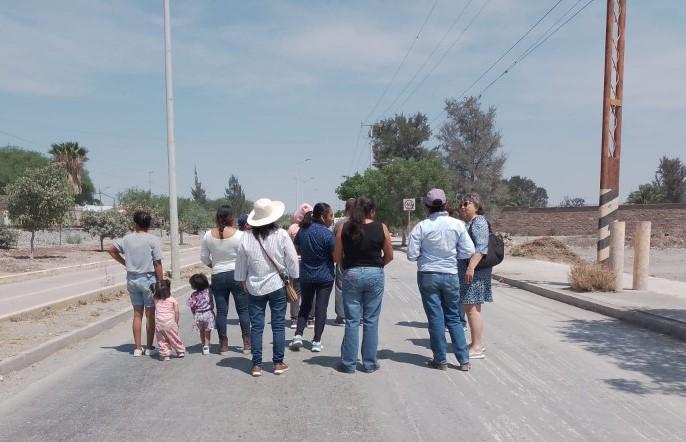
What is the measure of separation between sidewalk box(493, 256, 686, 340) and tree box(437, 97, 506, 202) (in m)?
32.5

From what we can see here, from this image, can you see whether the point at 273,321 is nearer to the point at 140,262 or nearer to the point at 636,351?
the point at 140,262

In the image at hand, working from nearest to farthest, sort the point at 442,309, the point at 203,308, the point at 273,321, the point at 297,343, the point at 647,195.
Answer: the point at 273,321, the point at 442,309, the point at 203,308, the point at 297,343, the point at 647,195

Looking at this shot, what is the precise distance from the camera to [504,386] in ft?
19.2

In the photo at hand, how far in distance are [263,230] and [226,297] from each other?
133cm

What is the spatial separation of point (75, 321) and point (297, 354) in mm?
4278

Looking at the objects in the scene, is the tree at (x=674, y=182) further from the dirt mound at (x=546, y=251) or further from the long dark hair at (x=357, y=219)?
the long dark hair at (x=357, y=219)

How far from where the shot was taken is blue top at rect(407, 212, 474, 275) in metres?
6.29

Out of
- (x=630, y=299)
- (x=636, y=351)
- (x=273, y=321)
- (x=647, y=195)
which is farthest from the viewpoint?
(x=647, y=195)

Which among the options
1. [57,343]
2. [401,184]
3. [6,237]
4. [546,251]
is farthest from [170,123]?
[401,184]

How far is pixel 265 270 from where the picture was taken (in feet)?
20.4

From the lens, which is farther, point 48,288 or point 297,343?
point 48,288

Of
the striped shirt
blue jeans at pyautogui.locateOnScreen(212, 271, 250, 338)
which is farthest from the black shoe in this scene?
blue jeans at pyautogui.locateOnScreen(212, 271, 250, 338)

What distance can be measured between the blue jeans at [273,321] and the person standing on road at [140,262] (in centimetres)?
146

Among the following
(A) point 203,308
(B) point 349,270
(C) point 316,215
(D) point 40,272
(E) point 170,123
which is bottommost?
(D) point 40,272
